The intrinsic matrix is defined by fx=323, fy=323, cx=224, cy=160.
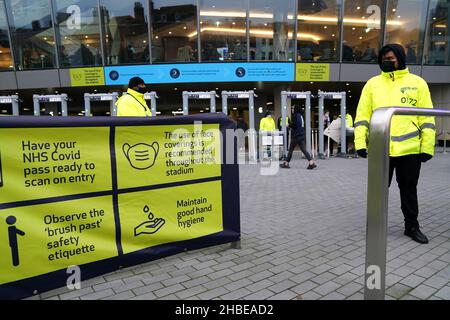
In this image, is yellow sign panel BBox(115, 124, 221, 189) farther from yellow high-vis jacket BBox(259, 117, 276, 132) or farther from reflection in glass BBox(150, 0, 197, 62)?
reflection in glass BBox(150, 0, 197, 62)

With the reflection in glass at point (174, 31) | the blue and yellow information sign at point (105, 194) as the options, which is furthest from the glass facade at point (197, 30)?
the blue and yellow information sign at point (105, 194)

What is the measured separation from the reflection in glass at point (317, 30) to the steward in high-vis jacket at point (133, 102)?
54.7ft

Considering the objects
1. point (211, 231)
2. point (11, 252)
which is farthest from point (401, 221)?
point (11, 252)

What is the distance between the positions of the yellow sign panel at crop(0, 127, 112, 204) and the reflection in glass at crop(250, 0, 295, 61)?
1797 cm

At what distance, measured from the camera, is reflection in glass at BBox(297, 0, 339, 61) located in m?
19.8

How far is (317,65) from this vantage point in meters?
19.8

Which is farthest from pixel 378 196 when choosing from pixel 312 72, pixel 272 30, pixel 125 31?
pixel 125 31

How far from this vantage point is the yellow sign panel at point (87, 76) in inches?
771

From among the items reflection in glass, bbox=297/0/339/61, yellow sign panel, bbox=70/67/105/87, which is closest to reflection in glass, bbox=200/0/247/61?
reflection in glass, bbox=297/0/339/61

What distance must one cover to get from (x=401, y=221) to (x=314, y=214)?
3.96 feet

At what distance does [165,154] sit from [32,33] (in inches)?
860

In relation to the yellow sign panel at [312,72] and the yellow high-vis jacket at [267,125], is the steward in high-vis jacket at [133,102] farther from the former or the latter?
the yellow sign panel at [312,72]
